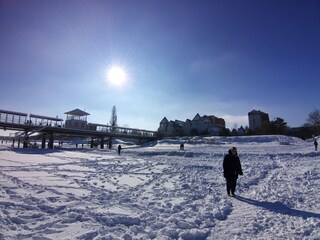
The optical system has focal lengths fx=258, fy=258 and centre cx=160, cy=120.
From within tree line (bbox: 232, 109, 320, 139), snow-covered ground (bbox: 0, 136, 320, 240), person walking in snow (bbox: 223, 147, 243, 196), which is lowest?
snow-covered ground (bbox: 0, 136, 320, 240)

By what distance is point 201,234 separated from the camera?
508cm

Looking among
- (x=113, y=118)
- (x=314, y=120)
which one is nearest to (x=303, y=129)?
(x=314, y=120)

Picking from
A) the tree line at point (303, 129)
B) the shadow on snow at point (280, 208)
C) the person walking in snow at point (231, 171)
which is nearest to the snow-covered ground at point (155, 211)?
the shadow on snow at point (280, 208)

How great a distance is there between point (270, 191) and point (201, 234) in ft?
17.0

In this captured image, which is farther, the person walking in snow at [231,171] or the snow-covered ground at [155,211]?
the person walking in snow at [231,171]

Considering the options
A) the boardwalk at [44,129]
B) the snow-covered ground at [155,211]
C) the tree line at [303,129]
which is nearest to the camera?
the snow-covered ground at [155,211]

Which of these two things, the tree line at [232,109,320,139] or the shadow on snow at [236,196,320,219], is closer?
the shadow on snow at [236,196,320,219]

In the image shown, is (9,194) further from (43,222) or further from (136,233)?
(136,233)

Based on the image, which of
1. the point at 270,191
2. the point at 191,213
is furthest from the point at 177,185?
the point at 191,213

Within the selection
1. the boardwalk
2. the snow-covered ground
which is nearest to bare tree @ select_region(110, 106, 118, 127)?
the boardwalk

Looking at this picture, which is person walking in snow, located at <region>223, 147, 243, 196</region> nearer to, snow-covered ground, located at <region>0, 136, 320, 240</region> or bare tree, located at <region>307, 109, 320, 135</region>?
snow-covered ground, located at <region>0, 136, 320, 240</region>

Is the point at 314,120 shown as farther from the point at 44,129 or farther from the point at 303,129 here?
the point at 44,129

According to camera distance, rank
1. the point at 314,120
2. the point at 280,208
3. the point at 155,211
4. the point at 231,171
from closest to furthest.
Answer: the point at 155,211 → the point at 280,208 → the point at 231,171 → the point at 314,120

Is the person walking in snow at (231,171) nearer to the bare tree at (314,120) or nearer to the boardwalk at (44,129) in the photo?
the boardwalk at (44,129)
